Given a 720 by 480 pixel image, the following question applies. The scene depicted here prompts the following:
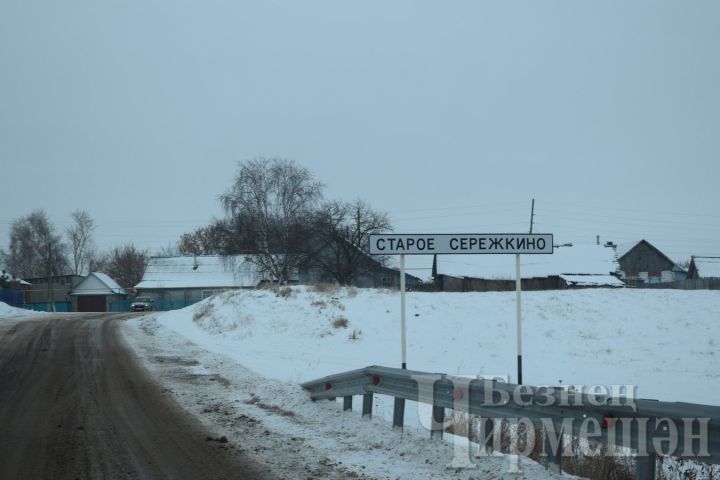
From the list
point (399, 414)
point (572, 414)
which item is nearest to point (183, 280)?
point (399, 414)

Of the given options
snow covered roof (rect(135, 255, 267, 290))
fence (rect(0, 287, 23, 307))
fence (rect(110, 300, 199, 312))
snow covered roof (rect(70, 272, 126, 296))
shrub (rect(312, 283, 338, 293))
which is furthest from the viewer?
snow covered roof (rect(70, 272, 126, 296))

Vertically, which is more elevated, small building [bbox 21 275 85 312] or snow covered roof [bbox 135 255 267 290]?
snow covered roof [bbox 135 255 267 290]

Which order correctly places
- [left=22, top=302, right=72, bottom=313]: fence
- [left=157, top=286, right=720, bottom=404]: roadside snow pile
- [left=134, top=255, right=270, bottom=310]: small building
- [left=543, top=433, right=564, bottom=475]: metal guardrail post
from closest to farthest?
[left=543, top=433, right=564, bottom=475]: metal guardrail post
[left=157, top=286, right=720, bottom=404]: roadside snow pile
[left=134, top=255, right=270, bottom=310]: small building
[left=22, top=302, right=72, bottom=313]: fence

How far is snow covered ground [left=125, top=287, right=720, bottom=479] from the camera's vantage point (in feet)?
25.4

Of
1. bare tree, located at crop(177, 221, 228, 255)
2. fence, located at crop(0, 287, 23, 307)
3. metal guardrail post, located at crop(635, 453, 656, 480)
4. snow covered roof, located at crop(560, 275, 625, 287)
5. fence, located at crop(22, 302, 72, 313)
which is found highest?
bare tree, located at crop(177, 221, 228, 255)

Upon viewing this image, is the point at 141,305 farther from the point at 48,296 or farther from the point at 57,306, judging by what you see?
the point at 48,296

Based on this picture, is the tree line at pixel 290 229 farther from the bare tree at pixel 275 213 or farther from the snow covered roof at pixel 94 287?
the snow covered roof at pixel 94 287

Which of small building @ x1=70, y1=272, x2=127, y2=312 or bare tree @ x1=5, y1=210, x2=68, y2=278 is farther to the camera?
bare tree @ x1=5, y1=210, x2=68, y2=278

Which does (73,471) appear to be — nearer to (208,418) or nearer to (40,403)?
(208,418)

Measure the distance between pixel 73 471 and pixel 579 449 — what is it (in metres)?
5.20

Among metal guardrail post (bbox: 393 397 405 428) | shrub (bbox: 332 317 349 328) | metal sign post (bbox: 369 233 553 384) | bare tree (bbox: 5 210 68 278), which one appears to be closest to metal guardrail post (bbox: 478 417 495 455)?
metal guardrail post (bbox: 393 397 405 428)

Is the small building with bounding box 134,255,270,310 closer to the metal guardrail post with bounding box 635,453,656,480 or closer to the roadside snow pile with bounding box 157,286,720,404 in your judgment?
the roadside snow pile with bounding box 157,286,720,404

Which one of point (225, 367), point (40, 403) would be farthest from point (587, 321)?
point (40, 403)

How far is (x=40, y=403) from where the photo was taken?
10367 millimetres
